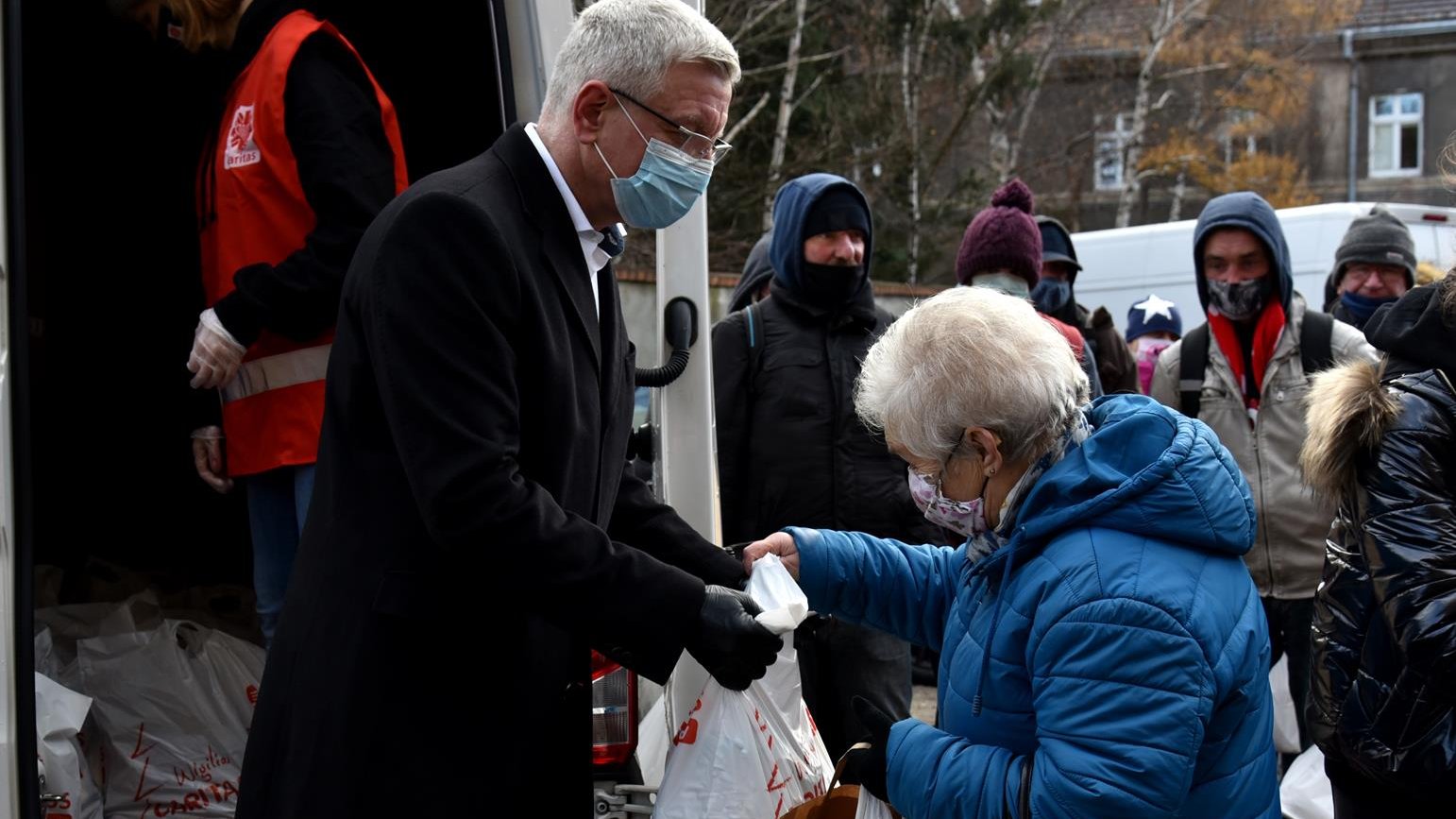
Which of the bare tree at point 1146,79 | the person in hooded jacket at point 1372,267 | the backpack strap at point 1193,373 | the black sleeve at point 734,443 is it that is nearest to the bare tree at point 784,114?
the person in hooded jacket at point 1372,267

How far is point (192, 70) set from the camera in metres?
3.72

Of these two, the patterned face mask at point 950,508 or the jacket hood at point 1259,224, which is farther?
the jacket hood at point 1259,224

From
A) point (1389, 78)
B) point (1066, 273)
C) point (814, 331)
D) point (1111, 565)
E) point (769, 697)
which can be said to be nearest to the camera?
point (1111, 565)

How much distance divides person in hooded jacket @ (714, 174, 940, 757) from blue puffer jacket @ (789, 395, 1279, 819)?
1687 mm

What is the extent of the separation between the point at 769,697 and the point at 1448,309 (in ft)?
4.37

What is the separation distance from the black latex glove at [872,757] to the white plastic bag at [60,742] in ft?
5.43

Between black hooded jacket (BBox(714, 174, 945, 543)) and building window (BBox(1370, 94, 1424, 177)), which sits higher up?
building window (BBox(1370, 94, 1424, 177))

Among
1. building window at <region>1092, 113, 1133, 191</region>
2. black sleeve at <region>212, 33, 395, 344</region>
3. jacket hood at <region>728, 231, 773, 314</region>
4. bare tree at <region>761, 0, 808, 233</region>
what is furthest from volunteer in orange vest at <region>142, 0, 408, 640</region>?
building window at <region>1092, 113, 1133, 191</region>

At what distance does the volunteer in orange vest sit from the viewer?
2.71 metres

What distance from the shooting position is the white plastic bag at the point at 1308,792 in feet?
10.5

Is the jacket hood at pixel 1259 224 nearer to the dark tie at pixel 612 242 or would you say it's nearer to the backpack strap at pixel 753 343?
the backpack strap at pixel 753 343

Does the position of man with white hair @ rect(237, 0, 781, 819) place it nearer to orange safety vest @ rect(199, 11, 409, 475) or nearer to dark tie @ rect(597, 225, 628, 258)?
dark tie @ rect(597, 225, 628, 258)

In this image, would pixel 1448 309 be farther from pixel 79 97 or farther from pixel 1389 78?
pixel 1389 78

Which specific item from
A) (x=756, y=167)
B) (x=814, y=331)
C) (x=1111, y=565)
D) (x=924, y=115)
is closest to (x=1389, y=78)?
(x=924, y=115)
